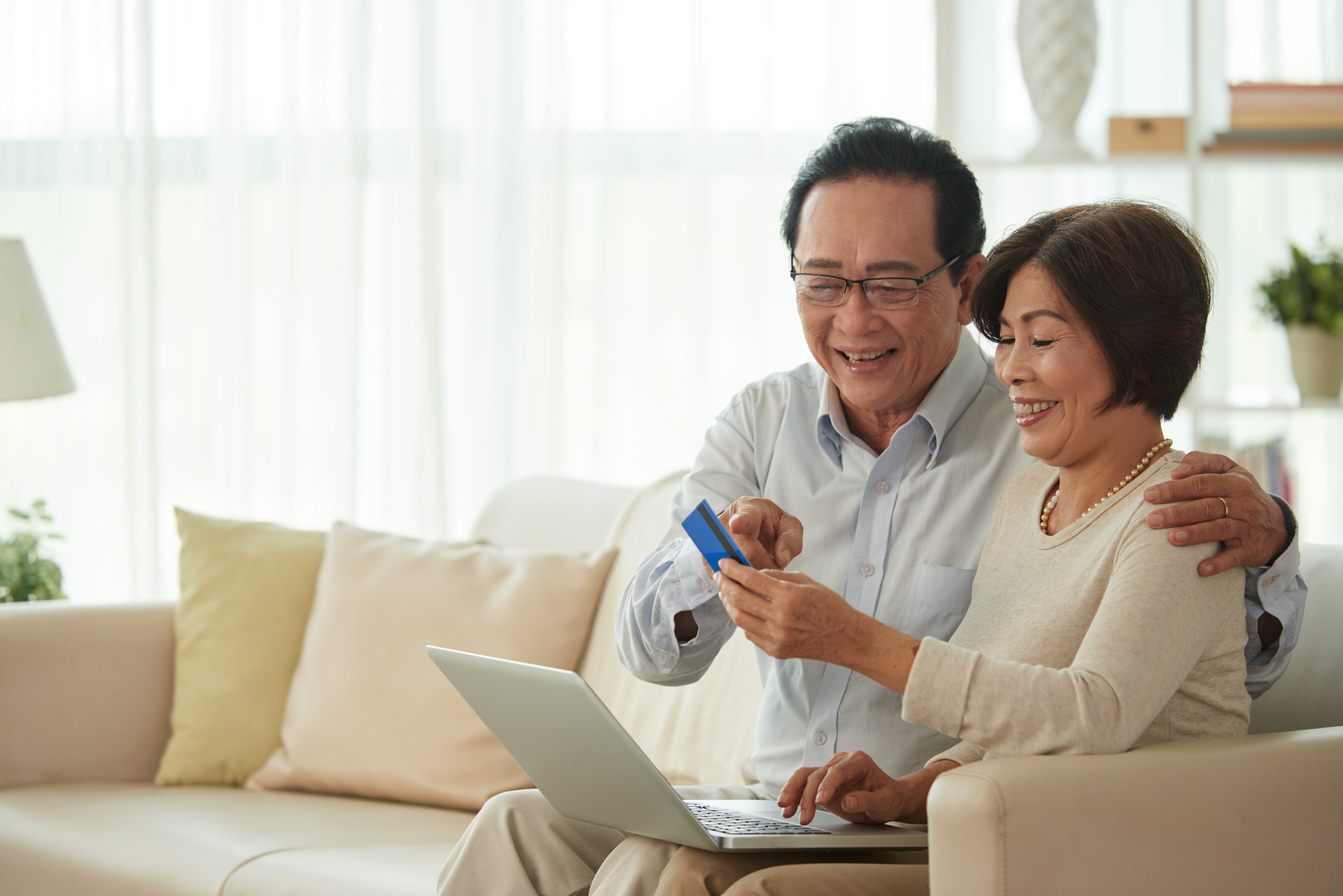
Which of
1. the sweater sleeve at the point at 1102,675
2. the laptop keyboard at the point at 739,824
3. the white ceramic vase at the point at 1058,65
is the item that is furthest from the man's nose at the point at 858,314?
the white ceramic vase at the point at 1058,65

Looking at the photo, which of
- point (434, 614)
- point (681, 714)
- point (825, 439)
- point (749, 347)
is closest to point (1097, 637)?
point (825, 439)

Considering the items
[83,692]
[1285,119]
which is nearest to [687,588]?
[83,692]

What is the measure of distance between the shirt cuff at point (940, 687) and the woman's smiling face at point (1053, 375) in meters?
0.26

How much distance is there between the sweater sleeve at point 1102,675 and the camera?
1088 millimetres

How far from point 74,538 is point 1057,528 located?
2.83 meters

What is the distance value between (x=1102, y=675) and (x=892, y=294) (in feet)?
1.95

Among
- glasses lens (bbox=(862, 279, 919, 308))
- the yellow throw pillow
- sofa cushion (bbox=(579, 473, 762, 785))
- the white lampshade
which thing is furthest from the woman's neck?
the white lampshade

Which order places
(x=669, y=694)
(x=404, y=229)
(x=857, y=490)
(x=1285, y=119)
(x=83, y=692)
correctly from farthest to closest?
(x=404, y=229) → (x=1285, y=119) → (x=83, y=692) → (x=669, y=694) → (x=857, y=490)

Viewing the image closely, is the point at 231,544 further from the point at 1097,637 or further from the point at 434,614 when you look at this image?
the point at 1097,637

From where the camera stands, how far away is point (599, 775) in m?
1.22

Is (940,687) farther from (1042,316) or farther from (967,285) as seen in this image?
(967,285)

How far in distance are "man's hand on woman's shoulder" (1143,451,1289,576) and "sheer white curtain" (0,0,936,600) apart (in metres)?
2.05

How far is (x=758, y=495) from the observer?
1683 mm

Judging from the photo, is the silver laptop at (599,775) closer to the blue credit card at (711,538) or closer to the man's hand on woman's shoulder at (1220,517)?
the blue credit card at (711,538)
